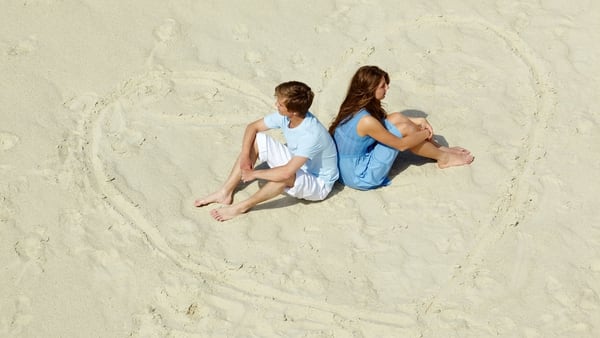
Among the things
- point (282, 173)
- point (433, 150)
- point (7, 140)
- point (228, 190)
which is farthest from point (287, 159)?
point (7, 140)

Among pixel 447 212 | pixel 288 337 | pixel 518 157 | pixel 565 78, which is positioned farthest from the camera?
pixel 565 78

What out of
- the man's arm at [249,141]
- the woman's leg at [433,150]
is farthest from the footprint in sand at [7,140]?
the woman's leg at [433,150]

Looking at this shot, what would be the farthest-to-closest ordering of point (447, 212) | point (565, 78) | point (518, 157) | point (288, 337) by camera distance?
point (565, 78), point (518, 157), point (447, 212), point (288, 337)

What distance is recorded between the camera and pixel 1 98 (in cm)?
658

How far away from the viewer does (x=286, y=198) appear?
595 cm

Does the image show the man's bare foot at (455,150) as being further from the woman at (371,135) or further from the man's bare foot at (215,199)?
the man's bare foot at (215,199)

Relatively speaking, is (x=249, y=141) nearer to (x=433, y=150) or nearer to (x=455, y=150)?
(x=433, y=150)

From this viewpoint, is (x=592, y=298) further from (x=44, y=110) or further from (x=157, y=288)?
(x=44, y=110)

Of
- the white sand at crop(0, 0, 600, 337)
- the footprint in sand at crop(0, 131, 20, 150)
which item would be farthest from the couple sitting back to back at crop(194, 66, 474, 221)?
the footprint in sand at crop(0, 131, 20, 150)

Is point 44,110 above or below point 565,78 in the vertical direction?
below

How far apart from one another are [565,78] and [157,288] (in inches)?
167

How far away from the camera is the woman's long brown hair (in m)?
5.51

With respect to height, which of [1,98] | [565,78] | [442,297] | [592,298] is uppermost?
[565,78]

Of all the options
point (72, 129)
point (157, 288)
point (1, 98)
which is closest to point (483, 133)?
point (157, 288)
